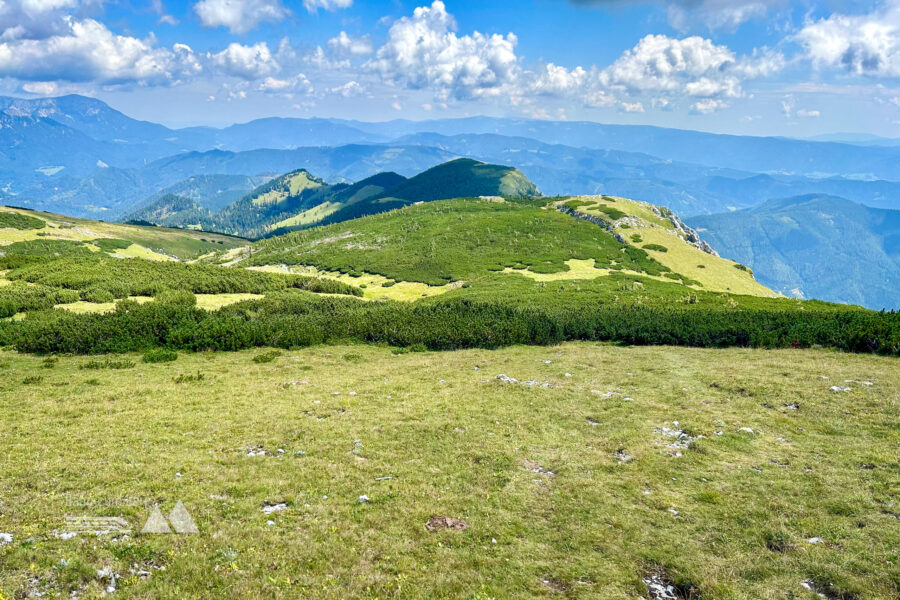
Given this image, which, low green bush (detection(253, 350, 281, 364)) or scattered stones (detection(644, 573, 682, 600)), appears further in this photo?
low green bush (detection(253, 350, 281, 364))

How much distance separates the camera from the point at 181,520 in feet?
39.2

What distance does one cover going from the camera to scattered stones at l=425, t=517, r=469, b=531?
488 inches

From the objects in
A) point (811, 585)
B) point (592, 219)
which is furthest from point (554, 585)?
point (592, 219)

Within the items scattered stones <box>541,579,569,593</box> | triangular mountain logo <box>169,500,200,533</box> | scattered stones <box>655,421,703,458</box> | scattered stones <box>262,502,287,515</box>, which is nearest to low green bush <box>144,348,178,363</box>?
triangular mountain logo <box>169,500,200,533</box>

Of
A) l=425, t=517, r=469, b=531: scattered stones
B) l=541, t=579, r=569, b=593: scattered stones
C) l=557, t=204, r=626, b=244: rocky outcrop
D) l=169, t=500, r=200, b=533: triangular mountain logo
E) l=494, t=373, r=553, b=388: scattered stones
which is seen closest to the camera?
l=541, t=579, r=569, b=593: scattered stones

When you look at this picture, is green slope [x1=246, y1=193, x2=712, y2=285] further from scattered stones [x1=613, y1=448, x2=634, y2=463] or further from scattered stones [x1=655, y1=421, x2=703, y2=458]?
scattered stones [x1=613, y1=448, x2=634, y2=463]

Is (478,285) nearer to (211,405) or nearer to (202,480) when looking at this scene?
(211,405)

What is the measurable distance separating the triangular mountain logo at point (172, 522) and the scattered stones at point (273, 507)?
1.79 m

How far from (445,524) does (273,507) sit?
523 cm

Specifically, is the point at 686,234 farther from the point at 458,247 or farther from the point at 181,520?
the point at 181,520

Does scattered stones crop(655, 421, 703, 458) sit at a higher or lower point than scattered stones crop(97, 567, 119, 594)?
lower

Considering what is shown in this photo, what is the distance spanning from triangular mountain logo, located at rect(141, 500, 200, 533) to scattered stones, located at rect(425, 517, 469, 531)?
6.30 meters
